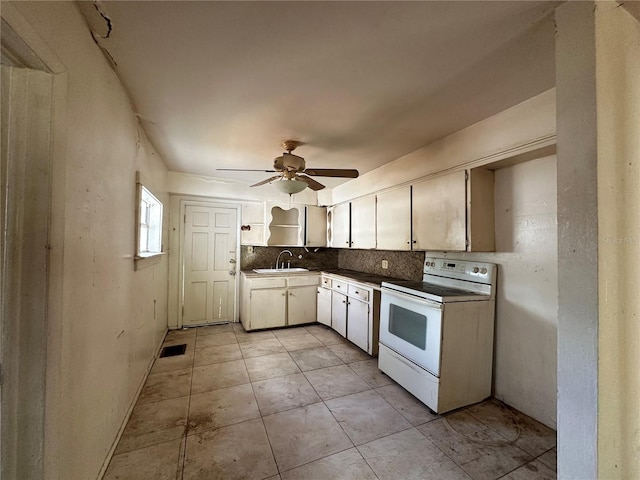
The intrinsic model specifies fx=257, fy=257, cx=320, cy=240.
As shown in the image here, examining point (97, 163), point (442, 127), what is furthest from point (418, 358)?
point (97, 163)

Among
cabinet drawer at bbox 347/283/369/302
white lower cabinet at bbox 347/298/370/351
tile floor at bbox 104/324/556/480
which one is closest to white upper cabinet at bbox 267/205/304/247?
cabinet drawer at bbox 347/283/369/302

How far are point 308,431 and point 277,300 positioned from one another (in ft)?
7.05

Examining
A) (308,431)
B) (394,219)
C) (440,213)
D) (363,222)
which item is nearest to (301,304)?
(363,222)

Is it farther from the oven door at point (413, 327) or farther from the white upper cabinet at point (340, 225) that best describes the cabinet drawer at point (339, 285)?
the oven door at point (413, 327)

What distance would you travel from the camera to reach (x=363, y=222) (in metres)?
3.53

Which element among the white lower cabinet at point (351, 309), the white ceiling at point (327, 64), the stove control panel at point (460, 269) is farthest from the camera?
the white lower cabinet at point (351, 309)

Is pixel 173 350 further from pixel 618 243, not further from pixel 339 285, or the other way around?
pixel 618 243

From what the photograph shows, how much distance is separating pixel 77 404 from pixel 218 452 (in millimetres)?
888

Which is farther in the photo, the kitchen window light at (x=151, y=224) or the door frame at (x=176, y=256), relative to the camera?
the door frame at (x=176, y=256)

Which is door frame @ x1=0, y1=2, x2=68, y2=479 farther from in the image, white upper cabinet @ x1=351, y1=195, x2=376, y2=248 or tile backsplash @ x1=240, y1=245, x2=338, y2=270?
tile backsplash @ x1=240, y1=245, x2=338, y2=270

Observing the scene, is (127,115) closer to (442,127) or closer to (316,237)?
(442,127)

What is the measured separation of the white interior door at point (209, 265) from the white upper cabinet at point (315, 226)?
1.20 m

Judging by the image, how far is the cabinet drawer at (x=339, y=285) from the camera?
11.4 feet

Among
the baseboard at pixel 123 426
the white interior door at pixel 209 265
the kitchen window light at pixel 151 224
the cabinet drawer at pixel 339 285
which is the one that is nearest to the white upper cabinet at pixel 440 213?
the cabinet drawer at pixel 339 285
